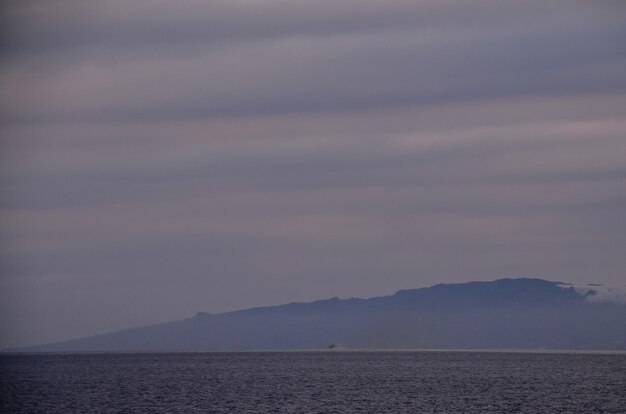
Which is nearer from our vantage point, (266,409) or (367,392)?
(266,409)

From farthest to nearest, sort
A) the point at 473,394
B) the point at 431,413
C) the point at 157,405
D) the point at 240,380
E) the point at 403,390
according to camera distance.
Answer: the point at 240,380, the point at 403,390, the point at 473,394, the point at 157,405, the point at 431,413

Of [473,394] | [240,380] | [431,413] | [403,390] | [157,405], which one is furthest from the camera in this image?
[240,380]

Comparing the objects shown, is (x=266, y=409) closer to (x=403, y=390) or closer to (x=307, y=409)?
(x=307, y=409)

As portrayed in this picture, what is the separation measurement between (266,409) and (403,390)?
35.8 m

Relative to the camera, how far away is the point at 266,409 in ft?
332

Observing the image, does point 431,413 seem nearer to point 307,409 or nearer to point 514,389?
point 307,409

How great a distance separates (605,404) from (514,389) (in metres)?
25.8

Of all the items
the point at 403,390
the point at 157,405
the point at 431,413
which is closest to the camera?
the point at 431,413

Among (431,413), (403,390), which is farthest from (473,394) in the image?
(431,413)

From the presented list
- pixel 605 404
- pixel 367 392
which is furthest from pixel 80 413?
pixel 605 404

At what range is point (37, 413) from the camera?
100250mm

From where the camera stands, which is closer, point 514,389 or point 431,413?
point 431,413

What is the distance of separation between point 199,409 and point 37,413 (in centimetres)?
1424

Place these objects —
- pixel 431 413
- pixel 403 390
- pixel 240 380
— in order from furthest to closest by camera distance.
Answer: pixel 240 380 → pixel 403 390 → pixel 431 413
